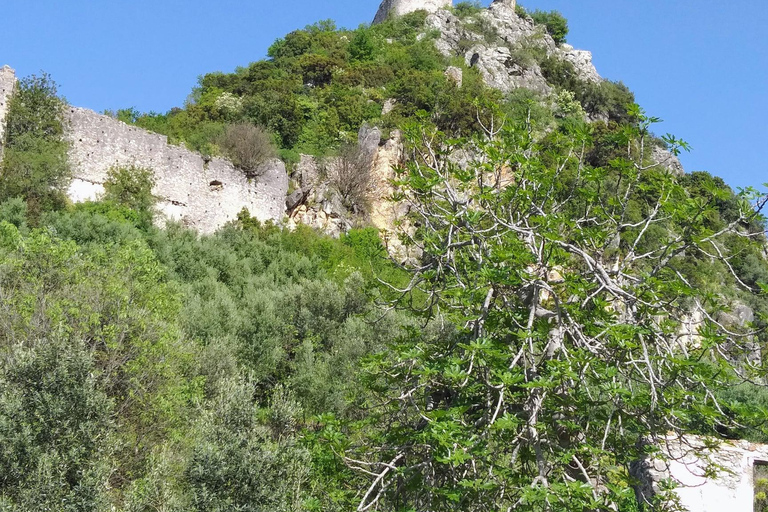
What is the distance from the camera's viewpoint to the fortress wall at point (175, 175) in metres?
25.0

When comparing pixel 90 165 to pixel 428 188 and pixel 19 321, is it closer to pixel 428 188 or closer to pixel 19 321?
pixel 19 321

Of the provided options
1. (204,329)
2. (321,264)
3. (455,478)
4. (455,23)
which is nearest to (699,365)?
(455,478)

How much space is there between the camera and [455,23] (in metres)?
52.3

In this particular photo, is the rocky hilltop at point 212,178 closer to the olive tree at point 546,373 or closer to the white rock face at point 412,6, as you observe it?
the olive tree at point 546,373

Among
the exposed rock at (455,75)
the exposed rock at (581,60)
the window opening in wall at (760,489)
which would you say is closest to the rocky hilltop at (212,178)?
the exposed rock at (455,75)

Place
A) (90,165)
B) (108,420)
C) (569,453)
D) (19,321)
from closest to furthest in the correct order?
1. (569,453)
2. (108,420)
3. (19,321)
4. (90,165)

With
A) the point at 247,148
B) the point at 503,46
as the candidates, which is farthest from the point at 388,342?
the point at 503,46

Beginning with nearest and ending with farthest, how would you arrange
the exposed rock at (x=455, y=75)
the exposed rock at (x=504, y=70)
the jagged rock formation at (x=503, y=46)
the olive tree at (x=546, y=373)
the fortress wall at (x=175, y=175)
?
the olive tree at (x=546, y=373) → the fortress wall at (x=175, y=175) → the exposed rock at (x=455, y=75) → the exposed rock at (x=504, y=70) → the jagged rock formation at (x=503, y=46)

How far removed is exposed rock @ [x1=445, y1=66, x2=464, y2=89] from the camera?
3990 cm

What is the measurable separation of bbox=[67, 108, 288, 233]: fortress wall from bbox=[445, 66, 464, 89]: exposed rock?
41.5 feet

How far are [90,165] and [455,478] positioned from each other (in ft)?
70.0

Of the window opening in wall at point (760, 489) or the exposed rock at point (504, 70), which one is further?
the exposed rock at point (504, 70)

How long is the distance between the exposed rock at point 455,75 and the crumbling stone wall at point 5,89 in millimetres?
20748

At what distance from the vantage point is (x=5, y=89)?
950 inches
